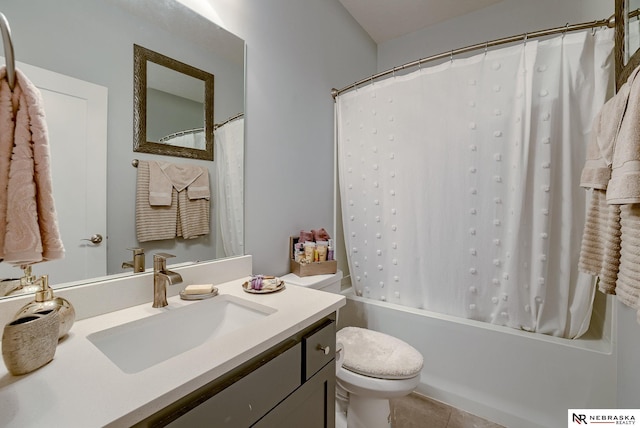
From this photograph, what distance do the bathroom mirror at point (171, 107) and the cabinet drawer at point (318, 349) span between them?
861 mm

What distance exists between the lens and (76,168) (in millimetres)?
816

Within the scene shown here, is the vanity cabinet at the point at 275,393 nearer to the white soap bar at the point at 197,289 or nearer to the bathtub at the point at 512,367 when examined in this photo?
the white soap bar at the point at 197,289

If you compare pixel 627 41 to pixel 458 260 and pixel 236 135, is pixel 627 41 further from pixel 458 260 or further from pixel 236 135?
pixel 236 135

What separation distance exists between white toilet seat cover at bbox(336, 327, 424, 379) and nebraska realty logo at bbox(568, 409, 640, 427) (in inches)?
27.0

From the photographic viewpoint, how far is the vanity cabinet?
532 mm

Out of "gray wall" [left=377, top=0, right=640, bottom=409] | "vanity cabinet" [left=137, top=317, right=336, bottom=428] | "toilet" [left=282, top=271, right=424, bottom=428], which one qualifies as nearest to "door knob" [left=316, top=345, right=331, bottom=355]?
"vanity cabinet" [left=137, top=317, right=336, bottom=428]

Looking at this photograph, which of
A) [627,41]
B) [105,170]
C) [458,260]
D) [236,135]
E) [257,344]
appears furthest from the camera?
[458,260]

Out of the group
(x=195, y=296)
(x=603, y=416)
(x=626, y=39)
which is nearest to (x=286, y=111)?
(x=195, y=296)

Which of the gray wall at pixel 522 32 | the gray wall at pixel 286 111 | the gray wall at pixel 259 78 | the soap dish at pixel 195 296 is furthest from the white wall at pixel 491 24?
the soap dish at pixel 195 296

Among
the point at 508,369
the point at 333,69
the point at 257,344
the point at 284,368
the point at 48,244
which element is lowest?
the point at 508,369

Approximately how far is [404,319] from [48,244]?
1.68 meters

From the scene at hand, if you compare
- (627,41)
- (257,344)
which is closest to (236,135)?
(257,344)

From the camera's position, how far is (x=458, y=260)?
1513 mm

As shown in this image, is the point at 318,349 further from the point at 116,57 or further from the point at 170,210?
the point at 116,57
